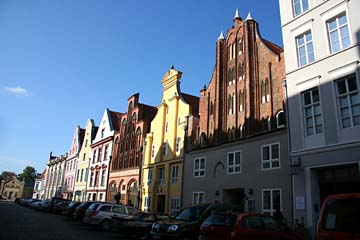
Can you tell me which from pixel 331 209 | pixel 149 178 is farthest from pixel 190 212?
pixel 149 178

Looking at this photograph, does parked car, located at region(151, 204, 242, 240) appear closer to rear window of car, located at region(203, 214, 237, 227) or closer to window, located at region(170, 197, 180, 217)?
rear window of car, located at region(203, 214, 237, 227)

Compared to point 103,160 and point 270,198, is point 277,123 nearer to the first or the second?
point 270,198

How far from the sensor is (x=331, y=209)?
24.6 feet

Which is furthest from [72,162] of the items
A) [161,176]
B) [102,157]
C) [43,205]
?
[161,176]

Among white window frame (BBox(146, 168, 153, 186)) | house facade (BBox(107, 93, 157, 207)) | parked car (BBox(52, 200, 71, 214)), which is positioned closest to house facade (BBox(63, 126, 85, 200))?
house facade (BBox(107, 93, 157, 207))

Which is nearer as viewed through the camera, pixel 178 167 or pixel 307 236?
pixel 307 236

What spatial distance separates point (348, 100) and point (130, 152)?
101 ft

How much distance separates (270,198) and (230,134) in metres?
6.65

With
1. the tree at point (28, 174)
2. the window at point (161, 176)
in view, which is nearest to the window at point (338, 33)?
the window at point (161, 176)

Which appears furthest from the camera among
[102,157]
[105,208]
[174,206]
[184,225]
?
[102,157]

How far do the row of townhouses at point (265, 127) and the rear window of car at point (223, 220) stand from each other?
21.8ft

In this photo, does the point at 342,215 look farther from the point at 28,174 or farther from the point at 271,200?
the point at 28,174

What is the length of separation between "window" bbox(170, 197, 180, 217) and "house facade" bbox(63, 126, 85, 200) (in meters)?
36.1

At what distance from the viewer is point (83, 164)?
58.0 metres
